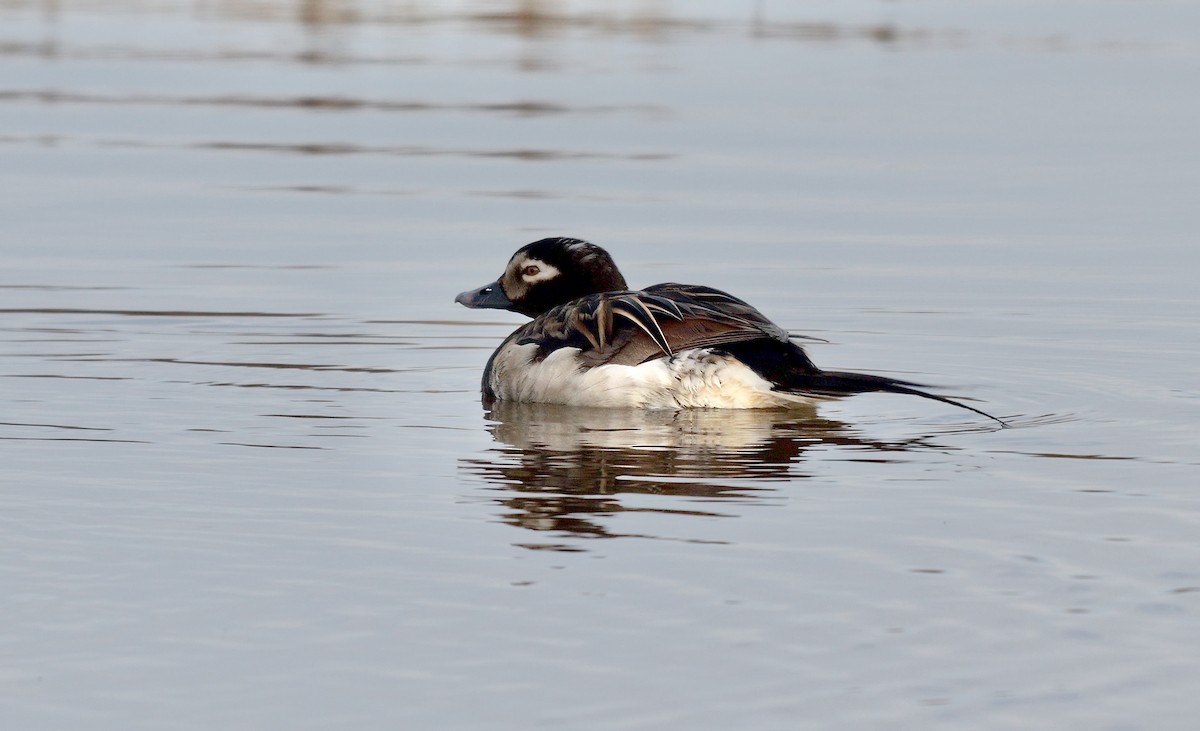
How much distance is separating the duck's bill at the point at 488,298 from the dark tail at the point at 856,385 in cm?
224

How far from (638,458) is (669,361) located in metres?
1.13

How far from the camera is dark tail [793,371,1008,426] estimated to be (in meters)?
8.35

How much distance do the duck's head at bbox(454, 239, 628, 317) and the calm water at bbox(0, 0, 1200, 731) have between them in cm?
42

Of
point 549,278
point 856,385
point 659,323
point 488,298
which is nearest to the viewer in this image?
point 856,385

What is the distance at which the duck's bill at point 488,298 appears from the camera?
10.4 meters

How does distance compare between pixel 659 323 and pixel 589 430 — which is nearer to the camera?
pixel 589 430

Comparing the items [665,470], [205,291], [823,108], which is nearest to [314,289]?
[205,291]

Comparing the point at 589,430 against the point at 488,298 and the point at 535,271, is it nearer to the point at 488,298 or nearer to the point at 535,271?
the point at 535,271

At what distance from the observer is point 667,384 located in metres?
8.84

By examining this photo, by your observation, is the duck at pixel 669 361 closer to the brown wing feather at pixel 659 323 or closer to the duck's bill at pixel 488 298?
the brown wing feather at pixel 659 323

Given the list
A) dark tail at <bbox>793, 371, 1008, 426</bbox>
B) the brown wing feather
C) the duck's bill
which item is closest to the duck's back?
the brown wing feather

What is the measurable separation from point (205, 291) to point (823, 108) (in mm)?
10712

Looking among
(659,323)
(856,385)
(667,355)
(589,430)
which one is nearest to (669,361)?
(667,355)

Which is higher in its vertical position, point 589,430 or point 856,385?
point 856,385
